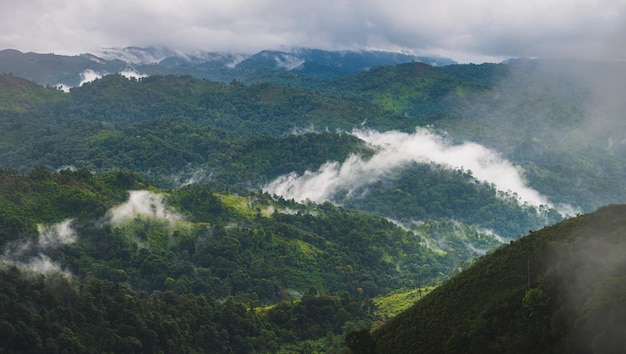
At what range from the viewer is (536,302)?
4169 centimetres

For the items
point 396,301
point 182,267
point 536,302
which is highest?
point 536,302

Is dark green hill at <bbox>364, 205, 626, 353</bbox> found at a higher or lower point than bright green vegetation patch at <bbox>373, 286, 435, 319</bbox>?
higher

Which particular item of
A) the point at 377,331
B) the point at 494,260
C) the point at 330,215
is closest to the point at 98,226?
the point at 330,215

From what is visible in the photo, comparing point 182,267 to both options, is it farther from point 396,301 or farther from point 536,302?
point 536,302

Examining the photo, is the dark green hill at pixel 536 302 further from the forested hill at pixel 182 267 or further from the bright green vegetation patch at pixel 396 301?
the bright green vegetation patch at pixel 396 301

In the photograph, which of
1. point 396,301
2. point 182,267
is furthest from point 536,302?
point 182,267

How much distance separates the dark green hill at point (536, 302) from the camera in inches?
1467

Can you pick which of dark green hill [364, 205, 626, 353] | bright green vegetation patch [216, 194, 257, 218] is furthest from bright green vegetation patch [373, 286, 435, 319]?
dark green hill [364, 205, 626, 353]

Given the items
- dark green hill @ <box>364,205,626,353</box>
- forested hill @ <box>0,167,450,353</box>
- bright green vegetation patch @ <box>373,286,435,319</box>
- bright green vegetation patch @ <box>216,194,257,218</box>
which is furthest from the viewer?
bright green vegetation patch @ <box>216,194,257,218</box>

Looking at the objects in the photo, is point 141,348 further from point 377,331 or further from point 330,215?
point 330,215

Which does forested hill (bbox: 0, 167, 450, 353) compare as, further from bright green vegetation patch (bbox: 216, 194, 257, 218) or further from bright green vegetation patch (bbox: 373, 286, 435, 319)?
bright green vegetation patch (bbox: 373, 286, 435, 319)

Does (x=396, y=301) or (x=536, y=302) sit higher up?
(x=536, y=302)

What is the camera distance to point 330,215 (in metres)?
173

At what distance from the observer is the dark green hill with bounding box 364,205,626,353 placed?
37250mm
